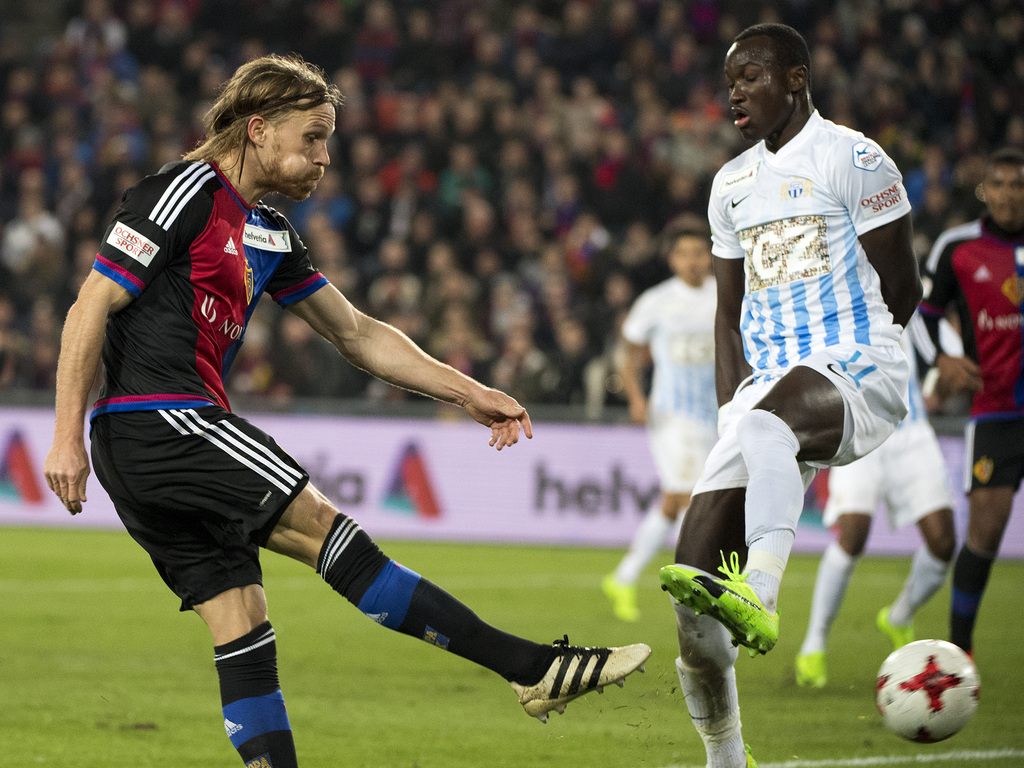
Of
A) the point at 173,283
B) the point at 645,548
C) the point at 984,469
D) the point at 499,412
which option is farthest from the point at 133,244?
the point at 645,548

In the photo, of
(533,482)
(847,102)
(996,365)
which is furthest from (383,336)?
(847,102)

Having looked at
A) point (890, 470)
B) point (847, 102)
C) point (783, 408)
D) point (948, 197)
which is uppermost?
point (847, 102)

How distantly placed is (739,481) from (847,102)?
1364 centimetres

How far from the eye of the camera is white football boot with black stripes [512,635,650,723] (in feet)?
12.2

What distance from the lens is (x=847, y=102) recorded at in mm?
16953

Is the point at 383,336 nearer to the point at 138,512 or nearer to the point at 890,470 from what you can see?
the point at 138,512

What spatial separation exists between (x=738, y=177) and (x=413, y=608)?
1938 mm

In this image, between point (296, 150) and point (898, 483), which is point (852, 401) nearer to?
point (296, 150)

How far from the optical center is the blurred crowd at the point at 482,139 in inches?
603

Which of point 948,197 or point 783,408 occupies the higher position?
point 948,197

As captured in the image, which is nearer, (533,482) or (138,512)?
(138,512)

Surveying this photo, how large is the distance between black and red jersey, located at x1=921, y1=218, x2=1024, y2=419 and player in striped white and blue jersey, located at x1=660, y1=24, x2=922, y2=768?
279 cm

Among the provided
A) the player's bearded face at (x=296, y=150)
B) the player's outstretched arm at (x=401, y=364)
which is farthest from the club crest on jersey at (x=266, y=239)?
the player's outstretched arm at (x=401, y=364)

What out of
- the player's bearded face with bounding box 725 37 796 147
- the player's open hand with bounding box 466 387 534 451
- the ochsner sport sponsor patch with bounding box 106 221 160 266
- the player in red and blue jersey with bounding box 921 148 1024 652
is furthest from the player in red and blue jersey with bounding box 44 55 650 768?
the player in red and blue jersey with bounding box 921 148 1024 652
